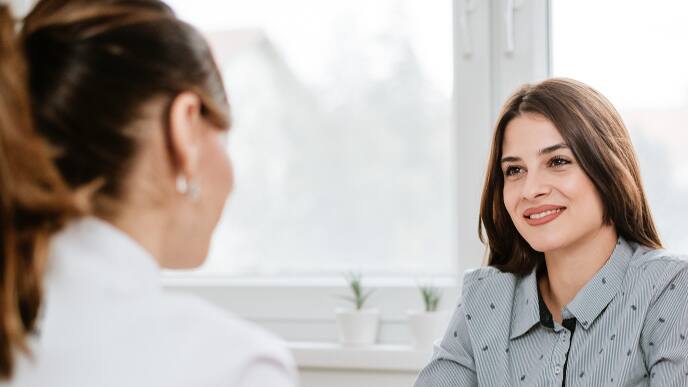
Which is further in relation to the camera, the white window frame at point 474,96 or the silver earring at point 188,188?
the white window frame at point 474,96

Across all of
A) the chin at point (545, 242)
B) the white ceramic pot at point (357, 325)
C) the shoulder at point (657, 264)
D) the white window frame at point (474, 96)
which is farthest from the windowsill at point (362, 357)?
the shoulder at point (657, 264)

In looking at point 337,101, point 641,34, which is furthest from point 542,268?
point 337,101

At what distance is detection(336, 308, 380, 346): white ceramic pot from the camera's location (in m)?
2.27

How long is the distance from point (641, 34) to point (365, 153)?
0.78m

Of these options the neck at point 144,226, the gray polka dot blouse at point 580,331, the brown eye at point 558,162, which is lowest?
the gray polka dot blouse at point 580,331

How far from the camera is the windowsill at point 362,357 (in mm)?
2197

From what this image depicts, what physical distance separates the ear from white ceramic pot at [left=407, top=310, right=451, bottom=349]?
1401mm

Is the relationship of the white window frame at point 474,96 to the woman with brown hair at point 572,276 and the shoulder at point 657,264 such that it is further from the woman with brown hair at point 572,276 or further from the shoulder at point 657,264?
the shoulder at point 657,264

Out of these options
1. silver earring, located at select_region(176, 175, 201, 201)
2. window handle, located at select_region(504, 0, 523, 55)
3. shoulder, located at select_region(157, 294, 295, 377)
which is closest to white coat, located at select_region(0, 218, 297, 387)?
shoulder, located at select_region(157, 294, 295, 377)

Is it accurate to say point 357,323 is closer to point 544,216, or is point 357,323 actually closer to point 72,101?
point 544,216

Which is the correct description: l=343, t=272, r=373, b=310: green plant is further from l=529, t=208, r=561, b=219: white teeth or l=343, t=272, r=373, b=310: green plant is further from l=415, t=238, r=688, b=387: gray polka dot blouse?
l=529, t=208, r=561, b=219: white teeth

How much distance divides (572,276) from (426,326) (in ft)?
1.60

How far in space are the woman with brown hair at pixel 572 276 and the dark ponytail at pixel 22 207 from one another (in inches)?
45.5

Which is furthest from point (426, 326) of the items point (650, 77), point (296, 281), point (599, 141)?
point (650, 77)
